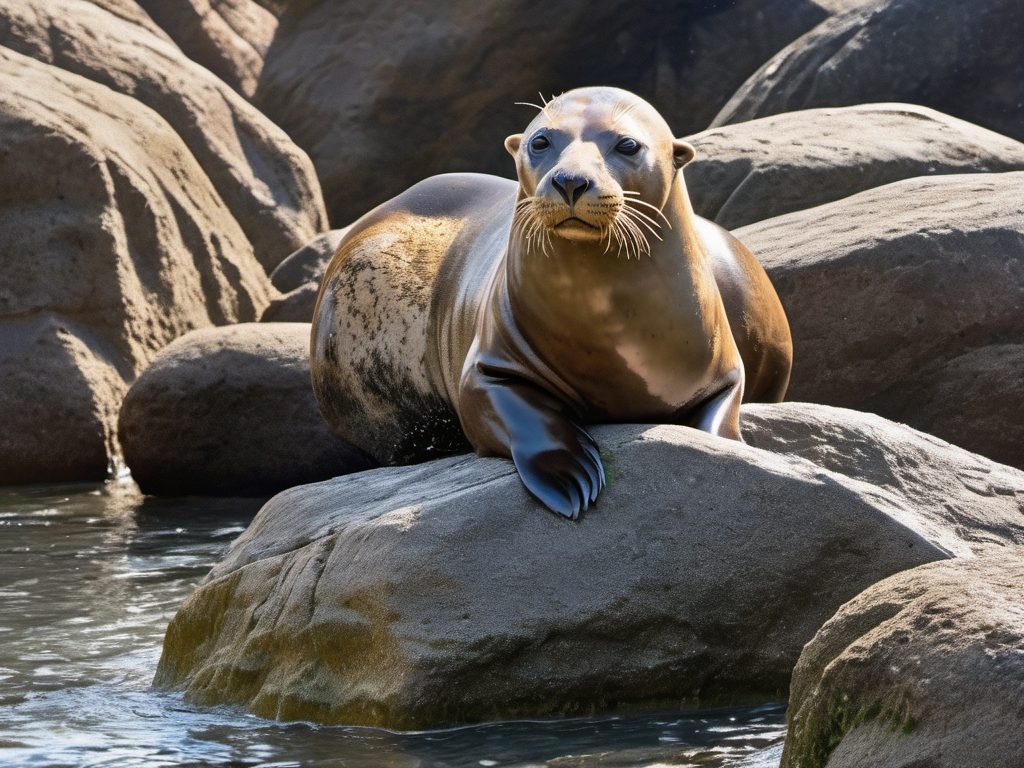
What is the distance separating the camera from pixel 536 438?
14.9ft

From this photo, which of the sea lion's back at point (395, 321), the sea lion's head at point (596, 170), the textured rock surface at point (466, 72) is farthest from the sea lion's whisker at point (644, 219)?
the textured rock surface at point (466, 72)

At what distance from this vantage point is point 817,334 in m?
7.45

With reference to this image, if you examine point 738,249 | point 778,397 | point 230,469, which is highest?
point 738,249

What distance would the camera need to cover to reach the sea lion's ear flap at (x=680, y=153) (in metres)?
4.92

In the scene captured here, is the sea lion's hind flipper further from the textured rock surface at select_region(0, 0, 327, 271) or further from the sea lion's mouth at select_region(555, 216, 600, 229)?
the textured rock surface at select_region(0, 0, 327, 271)

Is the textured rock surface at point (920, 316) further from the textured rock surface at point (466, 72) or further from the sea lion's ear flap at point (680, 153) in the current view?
the textured rock surface at point (466, 72)

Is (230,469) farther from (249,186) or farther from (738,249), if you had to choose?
(249,186)

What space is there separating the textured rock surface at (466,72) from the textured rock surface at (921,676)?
13.3 m

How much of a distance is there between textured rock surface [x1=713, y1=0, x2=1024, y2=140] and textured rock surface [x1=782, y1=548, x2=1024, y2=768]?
9519 mm

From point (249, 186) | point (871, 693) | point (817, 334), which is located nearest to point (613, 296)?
point (871, 693)

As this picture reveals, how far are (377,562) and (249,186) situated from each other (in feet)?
29.8

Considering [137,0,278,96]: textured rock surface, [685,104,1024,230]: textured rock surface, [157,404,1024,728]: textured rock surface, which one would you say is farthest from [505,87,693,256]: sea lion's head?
[137,0,278,96]: textured rock surface

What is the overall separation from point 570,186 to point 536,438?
2.50 ft

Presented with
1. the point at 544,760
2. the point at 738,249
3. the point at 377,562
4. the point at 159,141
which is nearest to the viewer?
the point at 544,760
